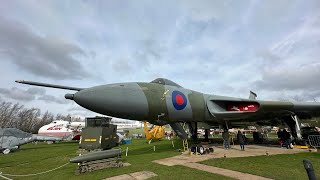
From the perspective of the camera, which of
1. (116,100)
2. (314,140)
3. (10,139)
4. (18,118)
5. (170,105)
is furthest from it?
(18,118)

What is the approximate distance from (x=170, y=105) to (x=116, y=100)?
11.0ft

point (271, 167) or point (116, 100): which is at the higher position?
point (116, 100)

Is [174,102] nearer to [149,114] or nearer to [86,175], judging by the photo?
[149,114]

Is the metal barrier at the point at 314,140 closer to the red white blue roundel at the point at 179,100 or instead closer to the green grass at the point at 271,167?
the green grass at the point at 271,167

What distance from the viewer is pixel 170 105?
11.6 m

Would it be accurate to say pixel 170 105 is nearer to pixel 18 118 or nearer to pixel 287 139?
pixel 287 139

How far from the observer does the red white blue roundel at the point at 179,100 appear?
11.8m

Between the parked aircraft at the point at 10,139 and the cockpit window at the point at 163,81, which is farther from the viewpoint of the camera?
the parked aircraft at the point at 10,139

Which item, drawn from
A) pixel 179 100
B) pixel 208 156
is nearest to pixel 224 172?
pixel 208 156

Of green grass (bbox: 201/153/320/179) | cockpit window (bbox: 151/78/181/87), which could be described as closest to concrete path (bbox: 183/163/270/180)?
A: green grass (bbox: 201/153/320/179)

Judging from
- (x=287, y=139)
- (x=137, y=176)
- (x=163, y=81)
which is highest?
(x=163, y=81)

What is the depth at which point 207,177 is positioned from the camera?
24.1 ft

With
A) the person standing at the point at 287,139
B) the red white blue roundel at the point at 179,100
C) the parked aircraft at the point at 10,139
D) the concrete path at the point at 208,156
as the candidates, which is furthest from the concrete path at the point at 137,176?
the parked aircraft at the point at 10,139

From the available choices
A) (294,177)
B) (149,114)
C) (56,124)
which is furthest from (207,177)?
(56,124)
